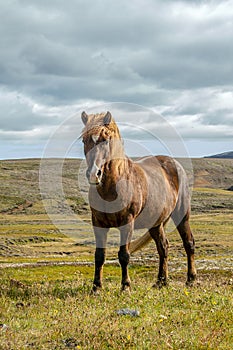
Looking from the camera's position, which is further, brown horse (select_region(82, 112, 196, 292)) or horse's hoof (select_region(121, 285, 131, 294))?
horse's hoof (select_region(121, 285, 131, 294))

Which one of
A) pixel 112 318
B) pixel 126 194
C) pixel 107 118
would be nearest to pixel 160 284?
pixel 126 194

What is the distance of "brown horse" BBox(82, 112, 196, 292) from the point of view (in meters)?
10.0

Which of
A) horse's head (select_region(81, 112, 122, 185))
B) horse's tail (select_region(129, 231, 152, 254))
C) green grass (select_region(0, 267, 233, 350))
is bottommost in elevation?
green grass (select_region(0, 267, 233, 350))

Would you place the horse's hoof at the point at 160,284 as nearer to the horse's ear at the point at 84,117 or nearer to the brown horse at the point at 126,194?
the brown horse at the point at 126,194

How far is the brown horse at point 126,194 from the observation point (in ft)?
32.8

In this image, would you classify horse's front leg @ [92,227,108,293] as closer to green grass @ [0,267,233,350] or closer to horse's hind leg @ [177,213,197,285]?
green grass @ [0,267,233,350]

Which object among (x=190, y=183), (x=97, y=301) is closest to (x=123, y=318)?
(x=97, y=301)

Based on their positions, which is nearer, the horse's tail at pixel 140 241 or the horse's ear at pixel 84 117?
the horse's ear at pixel 84 117

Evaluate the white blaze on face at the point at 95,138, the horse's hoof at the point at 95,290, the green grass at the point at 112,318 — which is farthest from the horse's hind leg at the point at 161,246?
the white blaze on face at the point at 95,138

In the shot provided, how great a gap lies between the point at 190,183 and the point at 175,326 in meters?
8.14

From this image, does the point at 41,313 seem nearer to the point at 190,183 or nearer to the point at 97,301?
the point at 97,301

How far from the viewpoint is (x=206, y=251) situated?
54.0 m

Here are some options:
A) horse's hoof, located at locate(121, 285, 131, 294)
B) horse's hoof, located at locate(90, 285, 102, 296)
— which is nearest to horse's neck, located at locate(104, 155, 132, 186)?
horse's hoof, located at locate(121, 285, 131, 294)

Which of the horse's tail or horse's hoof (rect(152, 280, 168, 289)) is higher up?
the horse's tail
